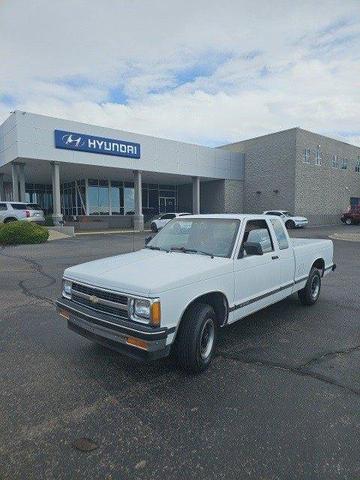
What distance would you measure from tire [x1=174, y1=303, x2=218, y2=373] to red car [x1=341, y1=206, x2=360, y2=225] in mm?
35369

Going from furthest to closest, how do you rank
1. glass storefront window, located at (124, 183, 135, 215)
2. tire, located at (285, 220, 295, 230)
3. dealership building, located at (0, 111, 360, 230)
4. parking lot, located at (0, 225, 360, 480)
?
1. glass storefront window, located at (124, 183, 135, 215)
2. tire, located at (285, 220, 295, 230)
3. dealership building, located at (0, 111, 360, 230)
4. parking lot, located at (0, 225, 360, 480)

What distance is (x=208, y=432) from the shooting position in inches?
107

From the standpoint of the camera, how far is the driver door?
14.0 ft

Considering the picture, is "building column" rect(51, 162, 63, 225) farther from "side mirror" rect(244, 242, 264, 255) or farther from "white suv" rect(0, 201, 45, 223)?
"side mirror" rect(244, 242, 264, 255)

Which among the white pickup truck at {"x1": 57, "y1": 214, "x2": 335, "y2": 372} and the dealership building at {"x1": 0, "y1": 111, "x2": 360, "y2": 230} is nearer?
the white pickup truck at {"x1": 57, "y1": 214, "x2": 335, "y2": 372}

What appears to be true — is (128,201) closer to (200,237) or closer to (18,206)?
(18,206)

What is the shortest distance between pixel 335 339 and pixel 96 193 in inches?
1147

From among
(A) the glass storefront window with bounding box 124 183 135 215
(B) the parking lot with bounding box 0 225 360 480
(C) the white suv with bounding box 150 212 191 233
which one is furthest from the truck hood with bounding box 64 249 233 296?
(A) the glass storefront window with bounding box 124 183 135 215

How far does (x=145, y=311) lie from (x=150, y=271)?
0.59 metres

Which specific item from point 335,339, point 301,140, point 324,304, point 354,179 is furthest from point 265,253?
point 354,179

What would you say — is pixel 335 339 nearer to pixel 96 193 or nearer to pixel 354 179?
pixel 96 193

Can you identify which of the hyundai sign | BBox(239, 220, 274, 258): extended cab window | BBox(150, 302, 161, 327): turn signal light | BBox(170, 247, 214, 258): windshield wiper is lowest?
BBox(150, 302, 161, 327): turn signal light

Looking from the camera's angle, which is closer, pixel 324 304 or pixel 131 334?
pixel 131 334

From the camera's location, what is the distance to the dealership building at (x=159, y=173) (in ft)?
73.5
